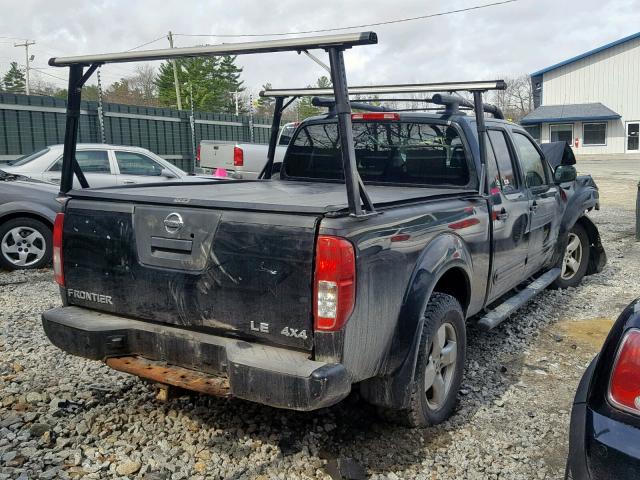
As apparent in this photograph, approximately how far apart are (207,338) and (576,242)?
17.0 feet

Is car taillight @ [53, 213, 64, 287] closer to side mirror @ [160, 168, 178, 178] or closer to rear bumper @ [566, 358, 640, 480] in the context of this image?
Answer: rear bumper @ [566, 358, 640, 480]

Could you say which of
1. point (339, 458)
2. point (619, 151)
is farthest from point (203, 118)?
point (619, 151)

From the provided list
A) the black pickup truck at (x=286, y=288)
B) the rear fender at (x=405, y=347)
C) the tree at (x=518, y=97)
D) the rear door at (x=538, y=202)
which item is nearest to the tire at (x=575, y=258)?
the rear door at (x=538, y=202)

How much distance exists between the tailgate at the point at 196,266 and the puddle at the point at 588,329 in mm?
3362

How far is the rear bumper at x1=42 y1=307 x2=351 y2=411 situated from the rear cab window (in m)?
2.24

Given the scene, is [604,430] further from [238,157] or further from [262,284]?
[238,157]

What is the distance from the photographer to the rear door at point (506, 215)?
14.3 ft

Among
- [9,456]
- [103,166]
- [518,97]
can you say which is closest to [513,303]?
[9,456]

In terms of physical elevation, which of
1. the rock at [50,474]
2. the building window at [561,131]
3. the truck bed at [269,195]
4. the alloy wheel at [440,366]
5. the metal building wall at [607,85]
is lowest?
the rock at [50,474]

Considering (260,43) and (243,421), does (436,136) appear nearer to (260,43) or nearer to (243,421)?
(260,43)

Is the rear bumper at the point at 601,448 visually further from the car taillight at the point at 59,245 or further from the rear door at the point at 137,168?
the rear door at the point at 137,168

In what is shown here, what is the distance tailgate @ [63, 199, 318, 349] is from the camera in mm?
2762

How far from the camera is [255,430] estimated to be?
3502 millimetres

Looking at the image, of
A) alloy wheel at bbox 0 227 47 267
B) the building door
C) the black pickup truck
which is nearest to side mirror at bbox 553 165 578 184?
the black pickup truck
